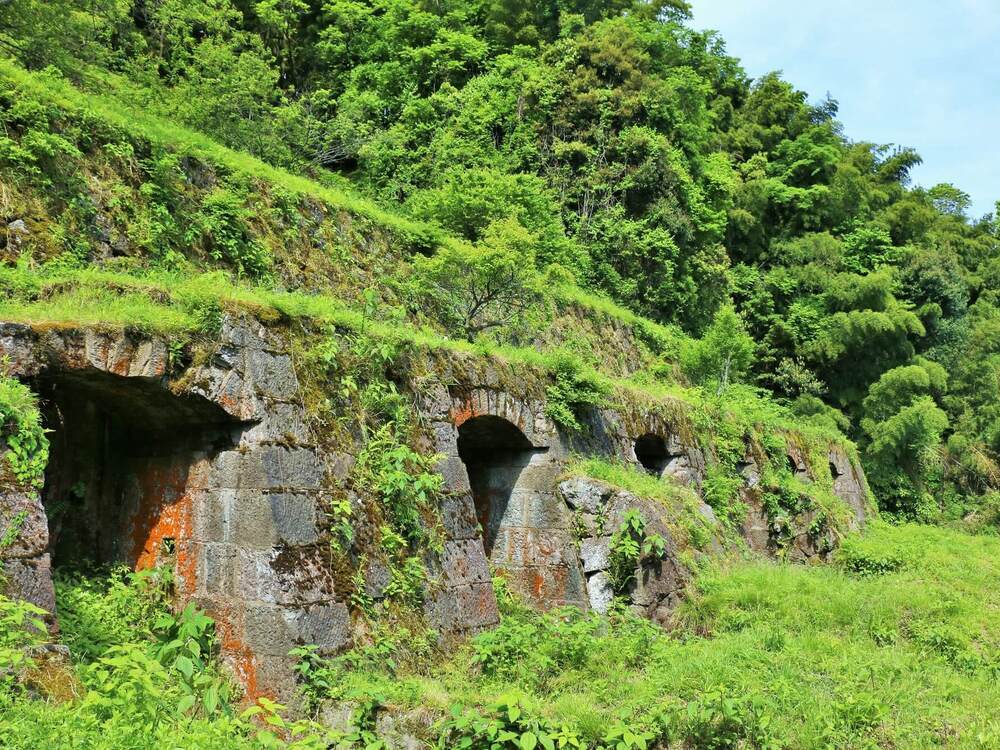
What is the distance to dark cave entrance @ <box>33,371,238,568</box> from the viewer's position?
20.5ft

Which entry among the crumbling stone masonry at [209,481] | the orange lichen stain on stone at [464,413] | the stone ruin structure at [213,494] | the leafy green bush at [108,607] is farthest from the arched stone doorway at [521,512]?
the leafy green bush at [108,607]

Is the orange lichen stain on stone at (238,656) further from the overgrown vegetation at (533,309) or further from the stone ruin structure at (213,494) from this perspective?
the overgrown vegetation at (533,309)

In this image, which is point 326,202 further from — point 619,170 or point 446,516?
point 619,170

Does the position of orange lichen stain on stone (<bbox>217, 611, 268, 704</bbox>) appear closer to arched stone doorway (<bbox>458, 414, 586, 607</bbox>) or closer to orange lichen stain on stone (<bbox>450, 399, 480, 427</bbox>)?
orange lichen stain on stone (<bbox>450, 399, 480, 427</bbox>)

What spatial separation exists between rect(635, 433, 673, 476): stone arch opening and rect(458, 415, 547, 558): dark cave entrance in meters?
3.56

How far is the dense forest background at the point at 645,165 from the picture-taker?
1862cm

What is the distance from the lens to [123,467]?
6.74 m

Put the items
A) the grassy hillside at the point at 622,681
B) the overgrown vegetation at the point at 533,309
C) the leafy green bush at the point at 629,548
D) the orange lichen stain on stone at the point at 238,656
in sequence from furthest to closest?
the leafy green bush at the point at 629,548 → the overgrown vegetation at the point at 533,309 → the orange lichen stain on stone at the point at 238,656 → the grassy hillside at the point at 622,681

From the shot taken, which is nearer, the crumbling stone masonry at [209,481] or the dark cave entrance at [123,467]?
the crumbling stone masonry at [209,481]

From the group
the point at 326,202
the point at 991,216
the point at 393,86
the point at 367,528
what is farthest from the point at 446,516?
the point at 991,216

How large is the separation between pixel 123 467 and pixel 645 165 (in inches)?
768

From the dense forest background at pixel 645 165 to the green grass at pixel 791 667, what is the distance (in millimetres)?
7791

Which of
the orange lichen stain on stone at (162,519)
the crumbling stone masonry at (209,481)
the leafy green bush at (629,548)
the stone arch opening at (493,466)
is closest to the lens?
the crumbling stone masonry at (209,481)

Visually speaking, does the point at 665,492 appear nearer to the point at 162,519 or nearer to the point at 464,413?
the point at 464,413
